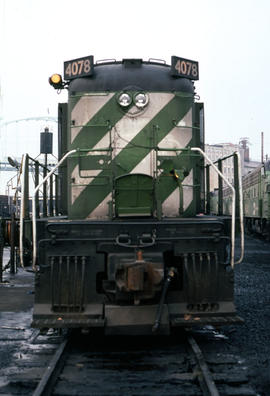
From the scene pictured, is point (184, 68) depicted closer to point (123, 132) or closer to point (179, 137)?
point (179, 137)

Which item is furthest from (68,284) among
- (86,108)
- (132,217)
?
(86,108)

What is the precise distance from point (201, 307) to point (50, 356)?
70.1 inches

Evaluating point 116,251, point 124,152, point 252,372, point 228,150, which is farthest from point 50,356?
point 228,150

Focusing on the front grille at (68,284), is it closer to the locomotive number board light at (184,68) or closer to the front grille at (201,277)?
the front grille at (201,277)

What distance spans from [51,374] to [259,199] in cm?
2181

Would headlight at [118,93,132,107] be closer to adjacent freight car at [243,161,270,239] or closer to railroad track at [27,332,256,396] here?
railroad track at [27,332,256,396]

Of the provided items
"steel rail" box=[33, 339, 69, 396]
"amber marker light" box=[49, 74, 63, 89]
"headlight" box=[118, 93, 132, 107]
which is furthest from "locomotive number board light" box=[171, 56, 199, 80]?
"steel rail" box=[33, 339, 69, 396]

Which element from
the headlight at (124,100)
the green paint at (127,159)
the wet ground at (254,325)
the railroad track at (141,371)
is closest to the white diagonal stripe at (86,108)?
the headlight at (124,100)

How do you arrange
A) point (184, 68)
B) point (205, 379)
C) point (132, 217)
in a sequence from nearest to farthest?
point (205, 379), point (132, 217), point (184, 68)

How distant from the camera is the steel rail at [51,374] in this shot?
4230 millimetres

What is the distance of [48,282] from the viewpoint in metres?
5.55

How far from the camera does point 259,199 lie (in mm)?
25141

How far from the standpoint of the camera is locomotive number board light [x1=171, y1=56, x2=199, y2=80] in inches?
261

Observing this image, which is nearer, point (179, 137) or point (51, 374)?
point (51, 374)
